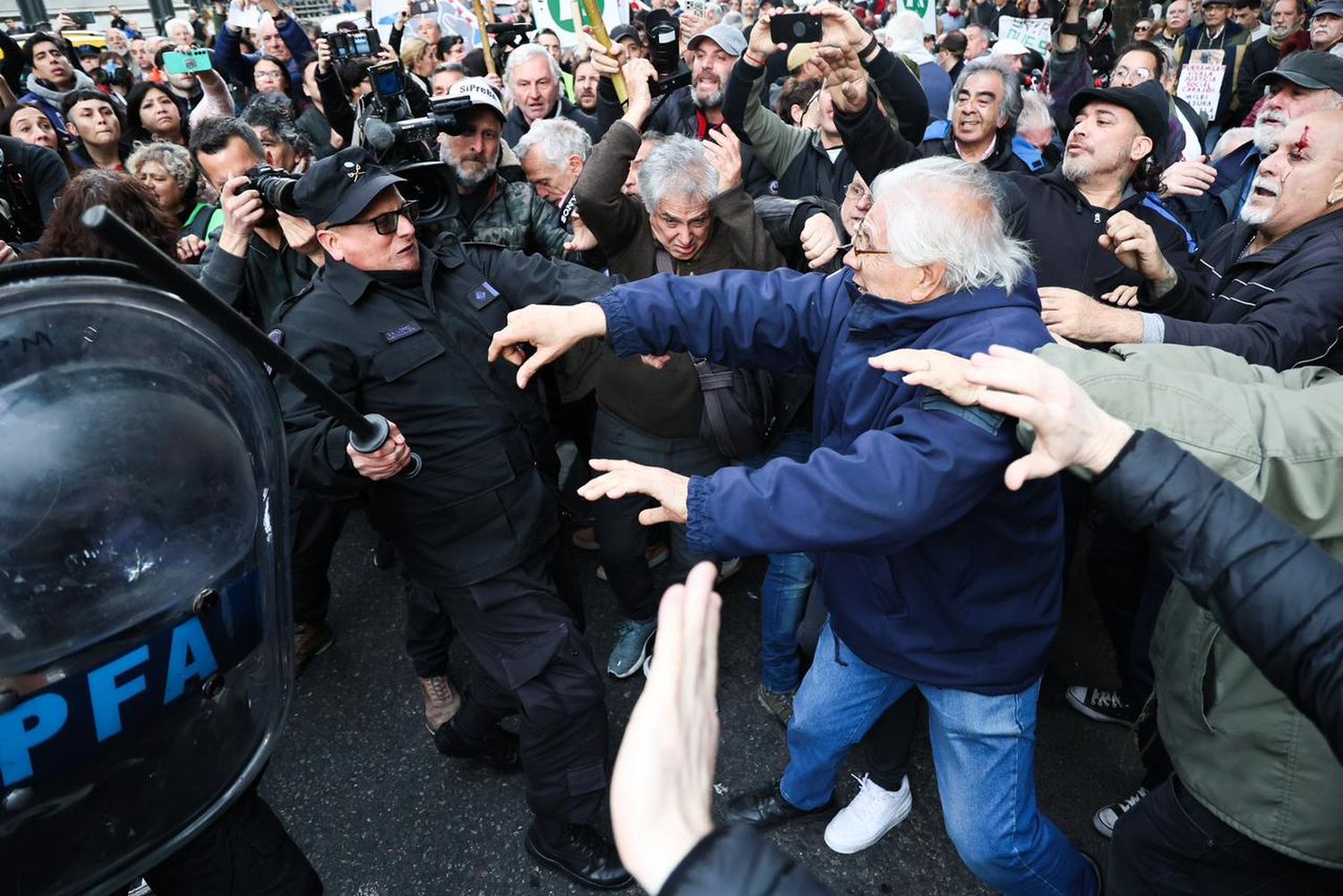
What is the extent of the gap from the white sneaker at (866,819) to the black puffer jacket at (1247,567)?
1.55m

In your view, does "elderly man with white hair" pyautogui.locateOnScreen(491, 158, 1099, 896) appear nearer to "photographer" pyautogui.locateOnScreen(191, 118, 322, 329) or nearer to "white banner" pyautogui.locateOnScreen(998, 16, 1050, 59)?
"photographer" pyautogui.locateOnScreen(191, 118, 322, 329)

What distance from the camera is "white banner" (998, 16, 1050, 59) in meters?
6.85

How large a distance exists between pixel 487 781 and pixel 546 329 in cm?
169

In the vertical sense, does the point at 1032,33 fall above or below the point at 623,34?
above

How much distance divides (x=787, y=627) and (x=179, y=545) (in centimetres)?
217

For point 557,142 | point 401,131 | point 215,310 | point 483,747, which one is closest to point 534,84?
point 557,142

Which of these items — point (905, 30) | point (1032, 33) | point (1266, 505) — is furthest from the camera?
point (1032, 33)

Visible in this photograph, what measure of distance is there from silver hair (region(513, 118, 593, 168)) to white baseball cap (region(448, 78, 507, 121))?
7.1 inches

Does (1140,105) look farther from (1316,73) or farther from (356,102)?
(356,102)

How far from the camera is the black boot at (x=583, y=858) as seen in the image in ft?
7.86

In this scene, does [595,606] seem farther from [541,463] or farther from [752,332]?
[752,332]

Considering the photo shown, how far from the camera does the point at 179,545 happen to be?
3.48 feet

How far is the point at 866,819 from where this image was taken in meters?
2.46

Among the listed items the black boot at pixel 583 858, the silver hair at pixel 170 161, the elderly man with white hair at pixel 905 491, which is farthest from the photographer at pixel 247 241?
the black boot at pixel 583 858
